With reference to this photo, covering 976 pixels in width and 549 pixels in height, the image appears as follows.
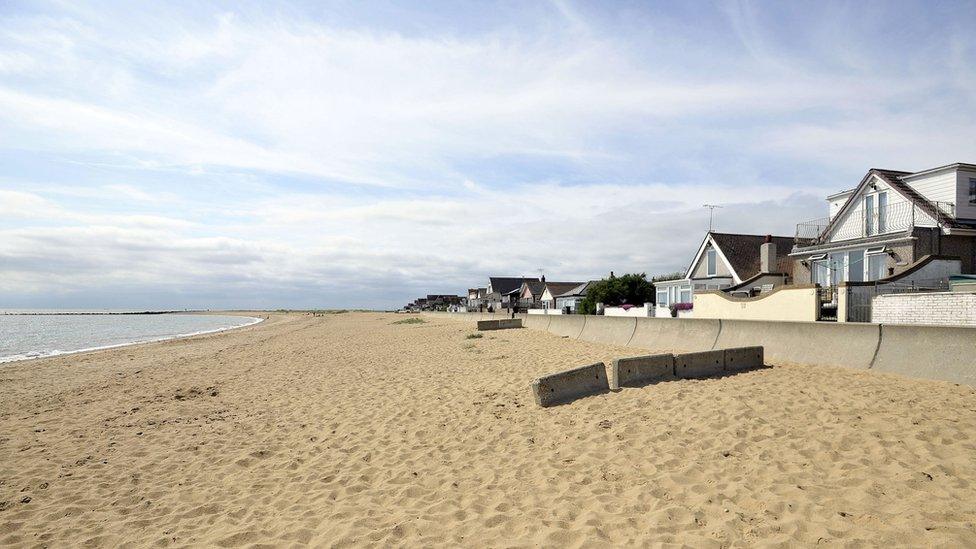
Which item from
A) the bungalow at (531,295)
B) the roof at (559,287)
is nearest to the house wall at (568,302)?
the roof at (559,287)

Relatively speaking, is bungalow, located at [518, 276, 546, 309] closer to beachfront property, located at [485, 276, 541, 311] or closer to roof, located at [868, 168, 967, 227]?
beachfront property, located at [485, 276, 541, 311]

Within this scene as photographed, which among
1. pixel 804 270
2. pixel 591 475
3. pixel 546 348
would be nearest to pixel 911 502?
pixel 591 475

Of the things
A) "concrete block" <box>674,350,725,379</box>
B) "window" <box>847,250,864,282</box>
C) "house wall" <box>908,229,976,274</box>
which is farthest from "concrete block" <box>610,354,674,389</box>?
"window" <box>847,250,864,282</box>

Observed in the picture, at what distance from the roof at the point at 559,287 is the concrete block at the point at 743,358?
224 feet

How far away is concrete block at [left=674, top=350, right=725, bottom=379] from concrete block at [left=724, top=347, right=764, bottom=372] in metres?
0.17

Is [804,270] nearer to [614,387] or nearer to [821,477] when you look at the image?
[614,387]

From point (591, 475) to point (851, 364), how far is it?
707 cm

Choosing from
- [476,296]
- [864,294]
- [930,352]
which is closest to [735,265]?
[864,294]

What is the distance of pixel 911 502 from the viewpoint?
465cm

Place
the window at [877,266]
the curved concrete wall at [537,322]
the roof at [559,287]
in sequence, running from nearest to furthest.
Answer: the window at [877,266], the curved concrete wall at [537,322], the roof at [559,287]

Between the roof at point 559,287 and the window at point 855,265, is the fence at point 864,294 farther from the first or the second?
the roof at point 559,287

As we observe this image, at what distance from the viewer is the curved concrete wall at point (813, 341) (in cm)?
1009

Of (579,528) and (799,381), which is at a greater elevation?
(799,381)

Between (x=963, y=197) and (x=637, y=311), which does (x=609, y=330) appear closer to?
(x=963, y=197)
